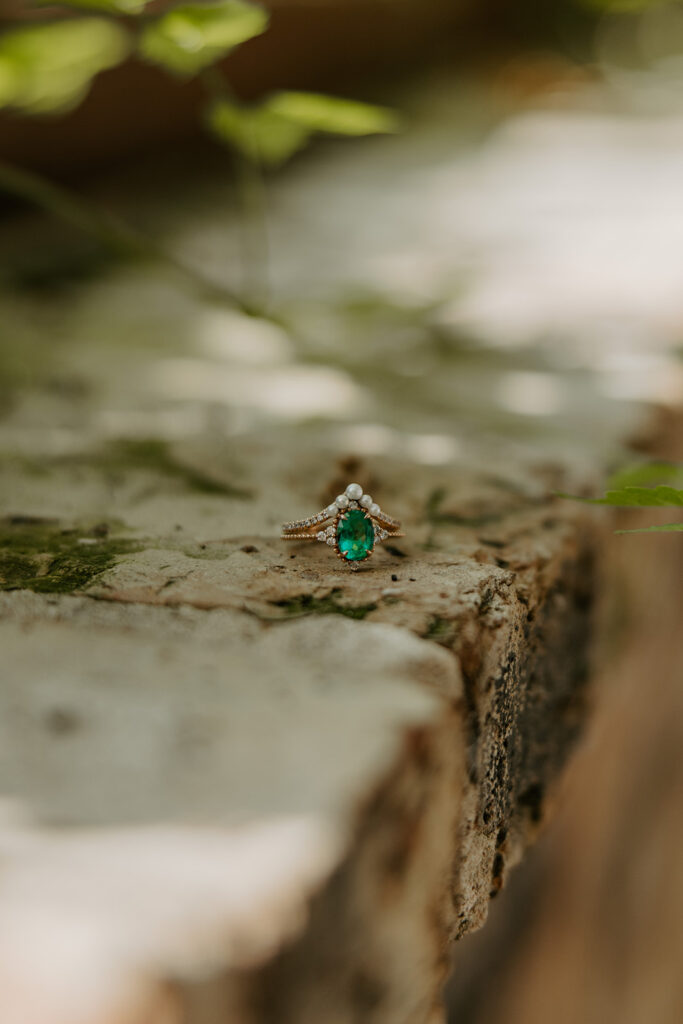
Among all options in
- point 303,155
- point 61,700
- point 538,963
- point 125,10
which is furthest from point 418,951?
point 303,155

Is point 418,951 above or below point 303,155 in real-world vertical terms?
below

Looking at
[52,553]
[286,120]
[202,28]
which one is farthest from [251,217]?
[52,553]

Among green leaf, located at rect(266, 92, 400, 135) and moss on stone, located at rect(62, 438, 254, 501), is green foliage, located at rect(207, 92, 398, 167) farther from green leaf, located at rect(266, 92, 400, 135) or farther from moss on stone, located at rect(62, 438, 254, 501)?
moss on stone, located at rect(62, 438, 254, 501)

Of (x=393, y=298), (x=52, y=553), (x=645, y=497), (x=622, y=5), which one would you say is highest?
(x=622, y=5)

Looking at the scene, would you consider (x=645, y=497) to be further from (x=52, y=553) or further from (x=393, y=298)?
(x=393, y=298)

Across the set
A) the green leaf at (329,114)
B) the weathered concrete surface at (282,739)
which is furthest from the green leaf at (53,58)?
the weathered concrete surface at (282,739)

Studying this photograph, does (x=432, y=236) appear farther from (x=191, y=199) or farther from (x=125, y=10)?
(x=125, y=10)
